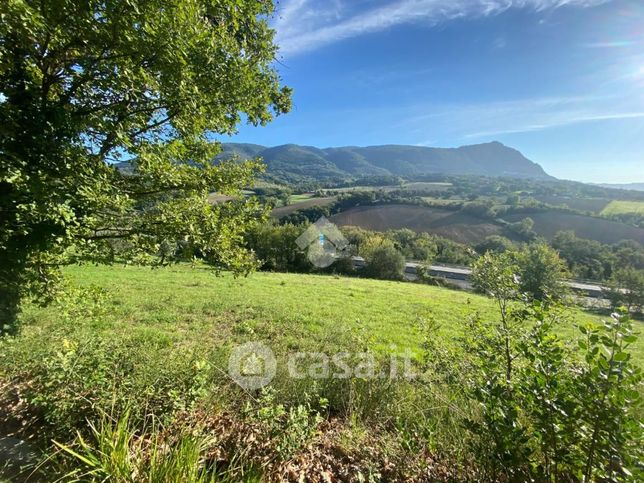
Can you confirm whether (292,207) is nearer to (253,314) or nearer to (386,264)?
(386,264)

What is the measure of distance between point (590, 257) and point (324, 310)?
6681 cm

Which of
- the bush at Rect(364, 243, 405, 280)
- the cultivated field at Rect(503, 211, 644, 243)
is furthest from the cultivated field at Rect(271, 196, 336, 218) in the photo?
the cultivated field at Rect(503, 211, 644, 243)

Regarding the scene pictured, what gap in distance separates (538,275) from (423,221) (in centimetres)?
6595

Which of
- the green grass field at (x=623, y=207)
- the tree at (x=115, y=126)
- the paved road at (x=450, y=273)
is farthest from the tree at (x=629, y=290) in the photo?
the green grass field at (x=623, y=207)

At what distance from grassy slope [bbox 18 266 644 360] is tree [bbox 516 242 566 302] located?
49cm

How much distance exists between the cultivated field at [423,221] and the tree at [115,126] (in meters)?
75.9

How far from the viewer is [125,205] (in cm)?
347

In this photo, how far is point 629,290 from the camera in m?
35.2

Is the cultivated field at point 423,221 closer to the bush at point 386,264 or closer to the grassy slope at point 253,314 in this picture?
the bush at point 386,264

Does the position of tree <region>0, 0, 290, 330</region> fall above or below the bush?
above

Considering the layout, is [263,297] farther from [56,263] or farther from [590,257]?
[590,257]

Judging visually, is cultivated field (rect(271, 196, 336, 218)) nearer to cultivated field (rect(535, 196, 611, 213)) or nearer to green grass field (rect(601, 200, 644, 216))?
cultivated field (rect(535, 196, 611, 213))

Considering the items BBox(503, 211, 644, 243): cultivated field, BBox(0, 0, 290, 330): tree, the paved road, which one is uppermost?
BBox(0, 0, 290, 330): tree

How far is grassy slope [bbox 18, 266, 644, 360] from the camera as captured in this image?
902 cm
